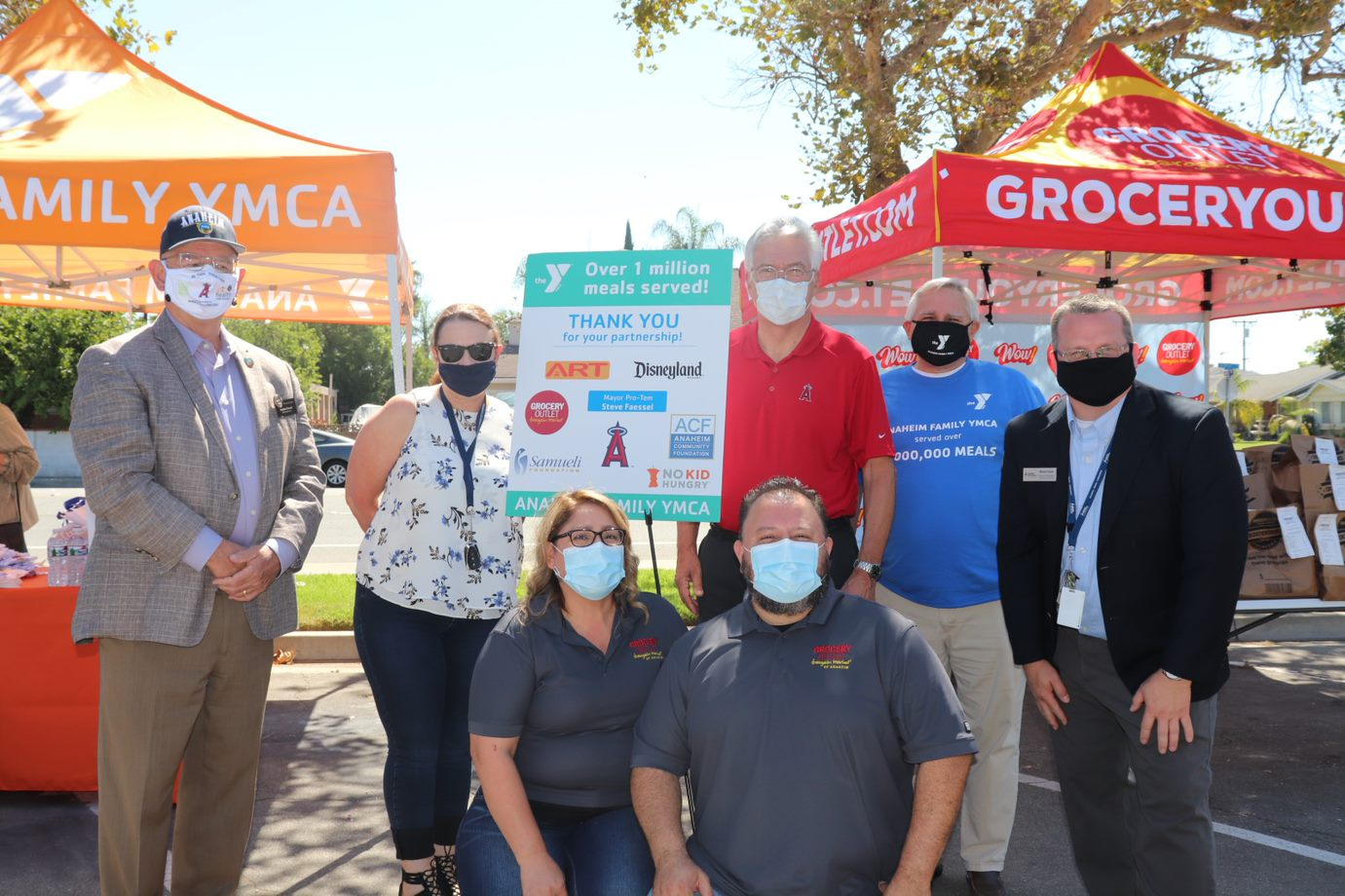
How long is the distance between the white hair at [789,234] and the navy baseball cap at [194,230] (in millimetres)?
1622

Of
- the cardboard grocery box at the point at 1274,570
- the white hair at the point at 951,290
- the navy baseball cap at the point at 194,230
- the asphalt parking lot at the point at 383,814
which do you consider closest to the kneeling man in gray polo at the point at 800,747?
the asphalt parking lot at the point at 383,814

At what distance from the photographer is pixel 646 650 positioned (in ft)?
8.86

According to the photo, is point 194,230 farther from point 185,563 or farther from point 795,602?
point 795,602

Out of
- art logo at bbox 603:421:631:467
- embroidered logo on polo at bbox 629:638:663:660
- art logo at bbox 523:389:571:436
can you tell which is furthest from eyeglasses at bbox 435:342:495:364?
embroidered logo on polo at bbox 629:638:663:660

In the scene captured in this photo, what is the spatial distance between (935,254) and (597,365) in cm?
258

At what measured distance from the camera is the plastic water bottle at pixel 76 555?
4098 mm

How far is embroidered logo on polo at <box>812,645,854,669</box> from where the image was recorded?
7.87ft

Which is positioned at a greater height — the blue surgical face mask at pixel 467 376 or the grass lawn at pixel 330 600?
the blue surgical face mask at pixel 467 376

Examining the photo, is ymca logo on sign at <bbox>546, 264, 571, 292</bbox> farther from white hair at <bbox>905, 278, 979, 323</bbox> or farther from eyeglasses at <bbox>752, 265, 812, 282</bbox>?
white hair at <bbox>905, 278, 979, 323</bbox>

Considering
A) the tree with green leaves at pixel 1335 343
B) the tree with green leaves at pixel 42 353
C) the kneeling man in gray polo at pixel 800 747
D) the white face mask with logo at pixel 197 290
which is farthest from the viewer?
the tree with green leaves at pixel 1335 343

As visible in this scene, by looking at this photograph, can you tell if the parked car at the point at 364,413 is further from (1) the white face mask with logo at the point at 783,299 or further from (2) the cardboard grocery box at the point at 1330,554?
(2) the cardboard grocery box at the point at 1330,554

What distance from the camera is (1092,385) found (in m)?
2.81

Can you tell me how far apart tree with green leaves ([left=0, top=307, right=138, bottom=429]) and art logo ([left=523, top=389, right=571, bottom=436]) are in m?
24.6

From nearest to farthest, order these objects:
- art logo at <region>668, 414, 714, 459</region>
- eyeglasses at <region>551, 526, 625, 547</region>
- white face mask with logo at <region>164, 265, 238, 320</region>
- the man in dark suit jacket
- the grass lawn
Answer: the man in dark suit jacket → eyeglasses at <region>551, 526, 625, 547</region> → white face mask with logo at <region>164, 265, 238, 320</region> → art logo at <region>668, 414, 714, 459</region> → the grass lawn
